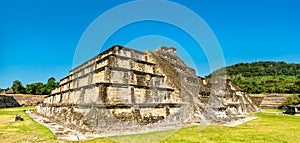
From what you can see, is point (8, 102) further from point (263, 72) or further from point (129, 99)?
point (263, 72)

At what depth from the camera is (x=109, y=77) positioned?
1239 cm

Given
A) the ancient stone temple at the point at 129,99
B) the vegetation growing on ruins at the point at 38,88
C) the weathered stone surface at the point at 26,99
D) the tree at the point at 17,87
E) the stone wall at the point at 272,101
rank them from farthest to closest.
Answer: the tree at the point at 17,87 < the vegetation growing on ruins at the point at 38,88 < the weathered stone surface at the point at 26,99 < the stone wall at the point at 272,101 < the ancient stone temple at the point at 129,99

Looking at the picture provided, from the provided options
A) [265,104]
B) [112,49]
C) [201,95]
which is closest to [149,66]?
[112,49]

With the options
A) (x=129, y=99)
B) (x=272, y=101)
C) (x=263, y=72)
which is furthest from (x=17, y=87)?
(x=263, y=72)

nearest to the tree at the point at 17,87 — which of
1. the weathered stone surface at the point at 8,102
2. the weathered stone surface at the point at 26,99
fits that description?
the weathered stone surface at the point at 26,99

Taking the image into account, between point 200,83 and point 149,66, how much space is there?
9.13 m

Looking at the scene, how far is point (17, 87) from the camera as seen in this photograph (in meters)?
65.8

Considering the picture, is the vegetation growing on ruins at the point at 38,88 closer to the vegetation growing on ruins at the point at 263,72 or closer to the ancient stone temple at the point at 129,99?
the ancient stone temple at the point at 129,99

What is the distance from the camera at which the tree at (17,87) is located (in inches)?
2574

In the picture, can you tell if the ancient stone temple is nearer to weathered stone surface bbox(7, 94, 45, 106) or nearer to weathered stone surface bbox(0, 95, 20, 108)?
weathered stone surface bbox(0, 95, 20, 108)

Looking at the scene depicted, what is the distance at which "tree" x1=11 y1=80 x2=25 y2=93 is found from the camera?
214 feet

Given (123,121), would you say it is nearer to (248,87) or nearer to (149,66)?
(149,66)

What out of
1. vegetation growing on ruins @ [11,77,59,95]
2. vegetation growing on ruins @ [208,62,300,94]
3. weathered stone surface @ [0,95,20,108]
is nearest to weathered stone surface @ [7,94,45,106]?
weathered stone surface @ [0,95,20,108]

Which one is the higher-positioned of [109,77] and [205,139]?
[109,77]
